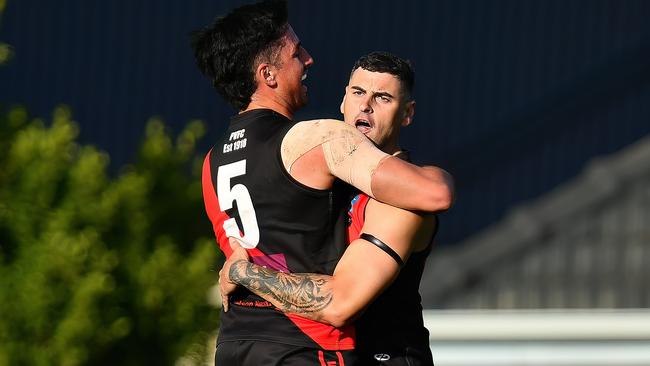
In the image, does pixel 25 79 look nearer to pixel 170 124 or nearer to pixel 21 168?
pixel 170 124

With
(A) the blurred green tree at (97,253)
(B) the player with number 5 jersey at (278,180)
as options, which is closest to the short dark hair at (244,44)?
(B) the player with number 5 jersey at (278,180)

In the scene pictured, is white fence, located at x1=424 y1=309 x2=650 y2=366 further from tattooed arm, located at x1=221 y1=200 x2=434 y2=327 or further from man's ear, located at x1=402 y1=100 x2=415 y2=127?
tattooed arm, located at x1=221 y1=200 x2=434 y2=327

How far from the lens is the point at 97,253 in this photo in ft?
21.4

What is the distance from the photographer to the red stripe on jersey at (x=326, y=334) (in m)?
4.26

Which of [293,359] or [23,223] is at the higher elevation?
[23,223]

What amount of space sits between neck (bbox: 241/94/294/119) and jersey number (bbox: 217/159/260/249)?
0.23 m

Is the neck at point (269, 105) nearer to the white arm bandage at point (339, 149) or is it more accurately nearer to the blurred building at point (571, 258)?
the white arm bandage at point (339, 149)

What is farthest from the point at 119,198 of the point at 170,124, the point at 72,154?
the point at 170,124

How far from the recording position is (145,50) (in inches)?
408

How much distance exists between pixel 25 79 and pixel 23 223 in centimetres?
374

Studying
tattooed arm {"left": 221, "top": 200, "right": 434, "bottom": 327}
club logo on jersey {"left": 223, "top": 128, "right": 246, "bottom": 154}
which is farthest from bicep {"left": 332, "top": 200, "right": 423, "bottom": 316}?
club logo on jersey {"left": 223, "top": 128, "right": 246, "bottom": 154}

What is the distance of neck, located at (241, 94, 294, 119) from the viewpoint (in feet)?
14.8

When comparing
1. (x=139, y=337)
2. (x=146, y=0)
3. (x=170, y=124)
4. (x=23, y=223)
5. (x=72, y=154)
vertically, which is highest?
(x=146, y=0)

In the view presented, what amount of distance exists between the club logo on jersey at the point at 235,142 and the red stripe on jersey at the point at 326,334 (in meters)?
0.62
